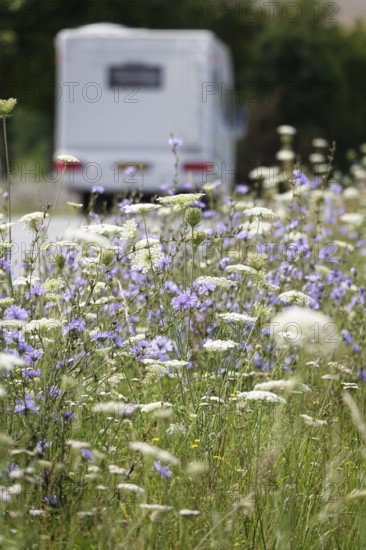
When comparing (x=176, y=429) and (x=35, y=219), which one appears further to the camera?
(x=35, y=219)

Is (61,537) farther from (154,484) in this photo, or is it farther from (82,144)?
(82,144)

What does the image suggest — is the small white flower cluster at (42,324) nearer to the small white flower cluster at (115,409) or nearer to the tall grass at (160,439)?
the tall grass at (160,439)

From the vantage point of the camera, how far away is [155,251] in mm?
3748

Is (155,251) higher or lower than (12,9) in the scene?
higher

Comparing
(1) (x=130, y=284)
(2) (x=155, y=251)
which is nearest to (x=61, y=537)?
(2) (x=155, y=251)

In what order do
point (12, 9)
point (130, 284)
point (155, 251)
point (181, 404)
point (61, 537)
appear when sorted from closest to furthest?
1. point (61, 537)
2. point (155, 251)
3. point (181, 404)
4. point (130, 284)
5. point (12, 9)

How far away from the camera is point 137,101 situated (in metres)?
17.1

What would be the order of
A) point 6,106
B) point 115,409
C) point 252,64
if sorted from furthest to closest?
1. point 252,64
2. point 6,106
3. point 115,409

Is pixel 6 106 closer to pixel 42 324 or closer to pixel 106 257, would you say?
pixel 106 257

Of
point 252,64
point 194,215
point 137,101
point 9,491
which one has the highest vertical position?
point 194,215

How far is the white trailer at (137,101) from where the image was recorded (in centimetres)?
1652

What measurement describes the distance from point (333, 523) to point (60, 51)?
14.5m

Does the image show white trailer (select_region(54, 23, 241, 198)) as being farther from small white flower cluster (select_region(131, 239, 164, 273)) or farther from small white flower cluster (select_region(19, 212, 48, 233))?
small white flower cluster (select_region(131, 239, 164, 273))

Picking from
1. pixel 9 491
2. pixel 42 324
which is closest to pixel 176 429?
pixel 42 324
